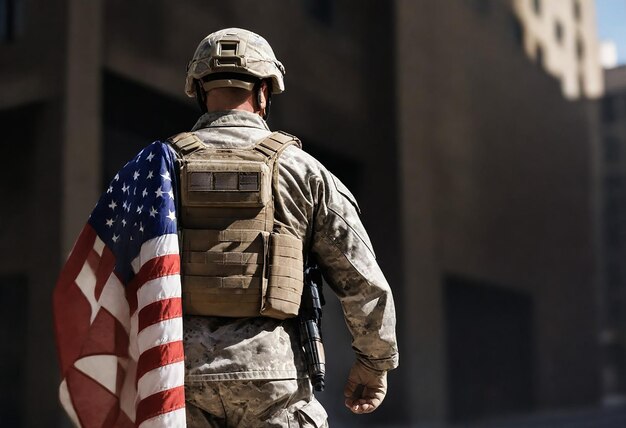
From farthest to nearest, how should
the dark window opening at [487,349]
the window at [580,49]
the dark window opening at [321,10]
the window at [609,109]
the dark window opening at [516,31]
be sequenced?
the window at [609,109], the window at [580,49], the dark window opening at [516,31], the dark window opening at [487,349], the dark window opening at [321,10]

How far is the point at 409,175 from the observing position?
26781mm

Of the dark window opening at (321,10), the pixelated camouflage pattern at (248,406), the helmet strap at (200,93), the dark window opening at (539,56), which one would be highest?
the dark window opening at (539,56)

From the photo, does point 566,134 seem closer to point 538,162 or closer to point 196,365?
point 538,162

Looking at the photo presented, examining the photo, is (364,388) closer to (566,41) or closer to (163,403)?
(163,403)

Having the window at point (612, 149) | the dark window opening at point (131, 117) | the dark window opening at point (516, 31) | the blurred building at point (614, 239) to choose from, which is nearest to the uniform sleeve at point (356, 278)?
the dark window opening at point (131, 117)

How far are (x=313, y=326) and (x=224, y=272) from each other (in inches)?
14.5

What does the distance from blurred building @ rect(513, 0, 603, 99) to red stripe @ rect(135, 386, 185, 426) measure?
113 ft

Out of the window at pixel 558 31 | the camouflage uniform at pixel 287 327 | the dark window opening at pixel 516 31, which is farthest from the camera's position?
the window at pixel 558 31

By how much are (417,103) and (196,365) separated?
2421 cm

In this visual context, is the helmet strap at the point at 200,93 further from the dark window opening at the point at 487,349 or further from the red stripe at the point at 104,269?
the dark window opening at the point at 487,349

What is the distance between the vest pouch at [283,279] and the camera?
369 cm

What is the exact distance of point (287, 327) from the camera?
3.82 metres

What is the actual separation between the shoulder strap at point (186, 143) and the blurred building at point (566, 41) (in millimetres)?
33872

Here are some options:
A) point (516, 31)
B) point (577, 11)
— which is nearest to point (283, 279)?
point (516, 31)
